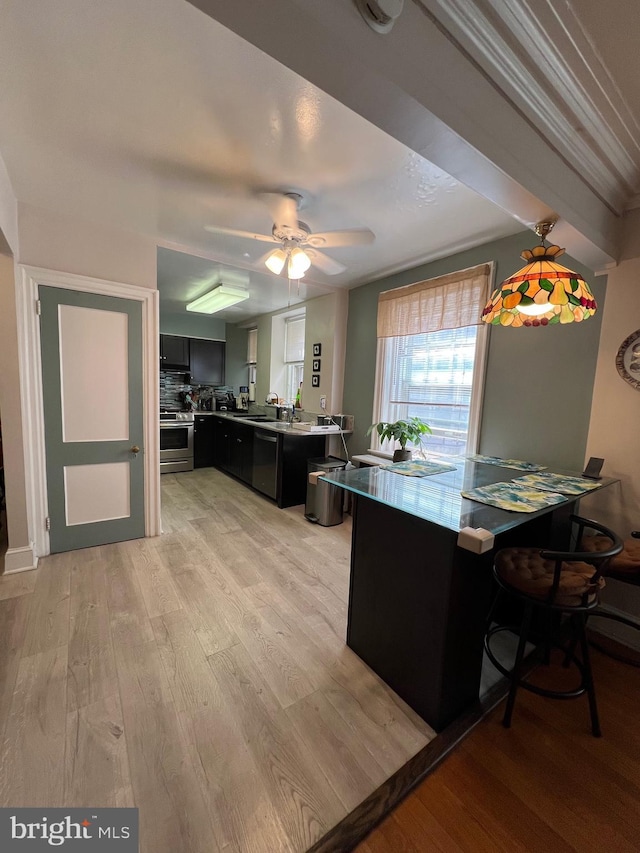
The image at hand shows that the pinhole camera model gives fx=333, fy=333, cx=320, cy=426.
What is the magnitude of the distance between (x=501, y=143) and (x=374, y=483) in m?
1.41

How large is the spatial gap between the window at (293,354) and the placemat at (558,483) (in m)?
3.54

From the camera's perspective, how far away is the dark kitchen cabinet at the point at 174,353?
5.21 metres

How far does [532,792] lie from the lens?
3.87 feet

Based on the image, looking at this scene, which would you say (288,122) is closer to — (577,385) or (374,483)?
(374,483)

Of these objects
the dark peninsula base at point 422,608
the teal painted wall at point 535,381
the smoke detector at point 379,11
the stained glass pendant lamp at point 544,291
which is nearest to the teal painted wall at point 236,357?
the teal painted wall at point 535,381

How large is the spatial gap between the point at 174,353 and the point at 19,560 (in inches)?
145

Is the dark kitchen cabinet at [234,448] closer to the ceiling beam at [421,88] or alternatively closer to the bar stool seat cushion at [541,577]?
the bar stool seat cushion at [541,577]

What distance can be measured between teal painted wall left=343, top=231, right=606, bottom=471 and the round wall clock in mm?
137

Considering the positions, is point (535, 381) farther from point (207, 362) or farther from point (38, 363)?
point (207, 362)

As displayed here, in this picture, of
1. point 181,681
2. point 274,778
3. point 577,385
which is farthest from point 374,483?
point 577,385

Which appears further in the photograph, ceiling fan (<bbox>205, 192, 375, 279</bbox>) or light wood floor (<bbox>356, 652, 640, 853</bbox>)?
ceiling fan (<bbox>205, 192, 375, 279</bbox>)

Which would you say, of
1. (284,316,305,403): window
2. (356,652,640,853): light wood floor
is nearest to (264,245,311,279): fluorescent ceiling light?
(356,652,640,853): light wood floor

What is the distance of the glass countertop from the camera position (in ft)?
4.17

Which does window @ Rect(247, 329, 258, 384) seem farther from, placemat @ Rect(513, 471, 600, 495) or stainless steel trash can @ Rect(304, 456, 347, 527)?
placemat @ Rect(513, 471, 600, 495)
